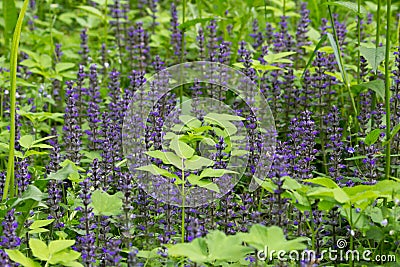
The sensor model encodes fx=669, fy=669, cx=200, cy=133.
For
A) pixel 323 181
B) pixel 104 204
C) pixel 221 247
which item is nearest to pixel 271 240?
pixel 221 247

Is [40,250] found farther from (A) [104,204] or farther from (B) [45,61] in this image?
(B) [45,61]

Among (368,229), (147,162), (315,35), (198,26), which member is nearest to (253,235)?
(368,229)

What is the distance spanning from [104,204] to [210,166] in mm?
662

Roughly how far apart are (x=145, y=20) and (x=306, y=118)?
9.52 ft

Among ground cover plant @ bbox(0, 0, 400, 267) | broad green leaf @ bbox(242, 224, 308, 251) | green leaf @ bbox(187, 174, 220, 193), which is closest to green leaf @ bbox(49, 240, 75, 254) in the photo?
ground cover plant @ bbox(0, 0, 400, 267)

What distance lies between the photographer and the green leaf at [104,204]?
104 inches

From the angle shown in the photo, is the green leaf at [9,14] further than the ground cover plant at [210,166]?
Yes

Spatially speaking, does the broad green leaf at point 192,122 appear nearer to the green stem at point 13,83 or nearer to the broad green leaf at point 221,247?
the green stem at point 13,83

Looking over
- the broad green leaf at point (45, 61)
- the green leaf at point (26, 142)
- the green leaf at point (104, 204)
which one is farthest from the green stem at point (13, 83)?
the broad green leaf at point (45, 61)

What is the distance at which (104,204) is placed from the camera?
105 inches

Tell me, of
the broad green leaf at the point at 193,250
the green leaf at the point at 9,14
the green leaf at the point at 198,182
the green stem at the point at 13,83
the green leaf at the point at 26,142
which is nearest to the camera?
the broad green leaf at the point at 193,250

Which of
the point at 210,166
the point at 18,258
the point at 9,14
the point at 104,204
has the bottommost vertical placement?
the point at 18,258

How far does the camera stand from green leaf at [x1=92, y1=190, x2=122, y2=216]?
104 inches

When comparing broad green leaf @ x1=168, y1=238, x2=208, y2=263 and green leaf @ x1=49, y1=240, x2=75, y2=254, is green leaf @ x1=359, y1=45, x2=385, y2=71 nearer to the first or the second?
broad green leaf @ x1=168, y1=238, x2=208, y2=263
